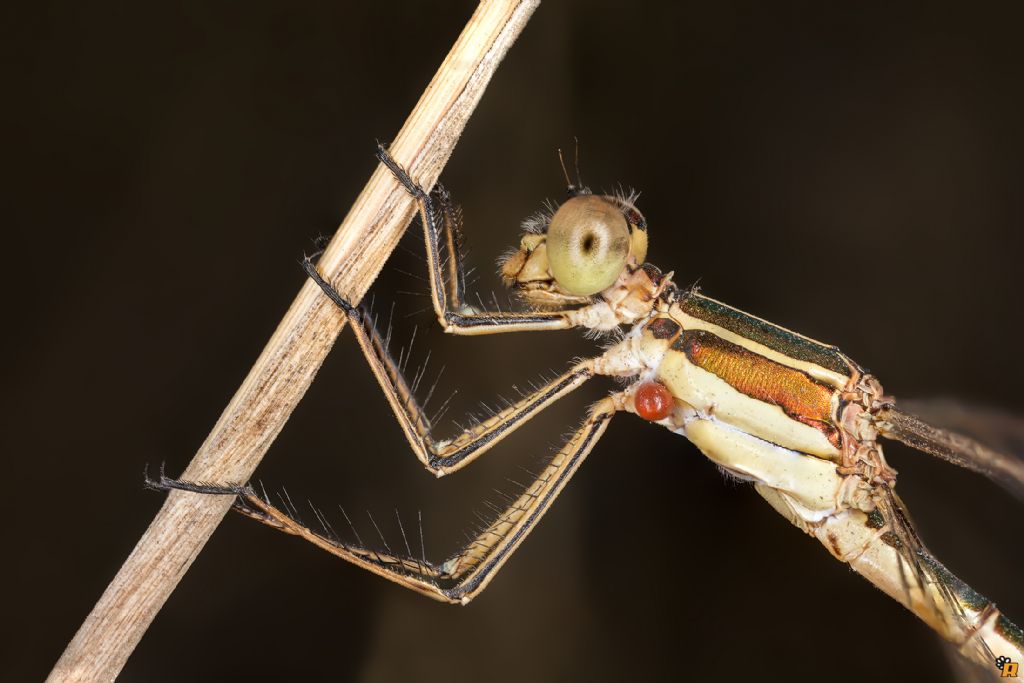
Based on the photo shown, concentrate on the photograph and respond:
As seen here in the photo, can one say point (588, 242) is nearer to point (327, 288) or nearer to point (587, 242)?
point (587, 242)

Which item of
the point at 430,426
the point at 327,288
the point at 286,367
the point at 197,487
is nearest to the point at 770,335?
the point at 430,426

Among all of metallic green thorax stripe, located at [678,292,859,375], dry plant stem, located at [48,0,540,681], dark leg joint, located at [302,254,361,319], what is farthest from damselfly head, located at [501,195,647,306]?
dark leg joint, located at [302,254,361,319]

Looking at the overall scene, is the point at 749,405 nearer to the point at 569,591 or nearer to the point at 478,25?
the point at 478,25

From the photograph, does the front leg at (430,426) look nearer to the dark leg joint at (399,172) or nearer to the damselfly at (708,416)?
the damselfly at (708,416)

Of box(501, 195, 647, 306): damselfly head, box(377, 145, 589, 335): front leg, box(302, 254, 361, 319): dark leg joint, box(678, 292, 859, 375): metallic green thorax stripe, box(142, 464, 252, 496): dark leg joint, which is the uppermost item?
box(678, 292, 859, 375): metallic green thorax stripe

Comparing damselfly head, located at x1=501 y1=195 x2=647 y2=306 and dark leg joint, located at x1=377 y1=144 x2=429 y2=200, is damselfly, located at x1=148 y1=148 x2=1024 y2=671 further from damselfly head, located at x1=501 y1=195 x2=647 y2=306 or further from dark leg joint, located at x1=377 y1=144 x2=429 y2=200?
dark leg joint, located at x1=377 y1=144 x2=429 y2=200

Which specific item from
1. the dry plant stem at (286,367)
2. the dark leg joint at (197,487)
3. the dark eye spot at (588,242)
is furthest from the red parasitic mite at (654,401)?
the dark leg joint at (197,487)
